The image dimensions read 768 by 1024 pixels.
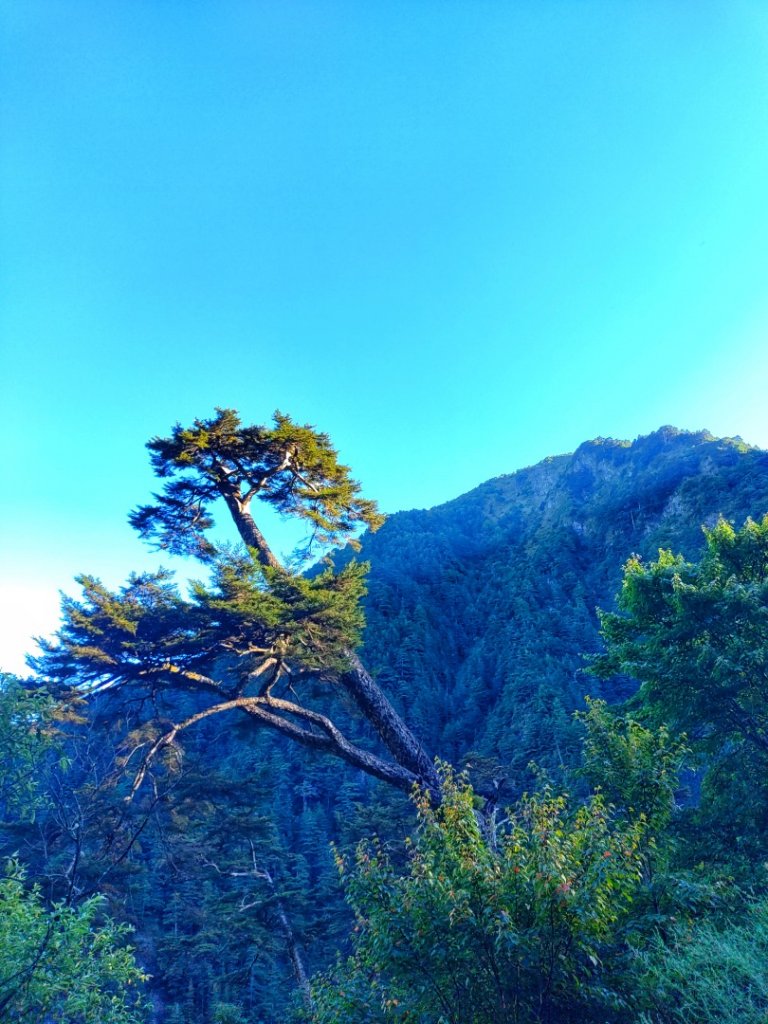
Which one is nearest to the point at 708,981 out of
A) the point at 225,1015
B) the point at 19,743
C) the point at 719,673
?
the point at 719,673

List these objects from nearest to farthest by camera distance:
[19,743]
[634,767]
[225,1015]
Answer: [19,743] → [634,767] → [225,1015]

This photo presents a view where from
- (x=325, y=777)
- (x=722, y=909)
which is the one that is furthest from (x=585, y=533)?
(x=722, y=909)

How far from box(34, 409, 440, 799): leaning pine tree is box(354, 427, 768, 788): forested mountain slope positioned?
2924 centimetres

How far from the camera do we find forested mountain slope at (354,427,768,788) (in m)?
42.2

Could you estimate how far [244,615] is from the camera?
7.95 meters

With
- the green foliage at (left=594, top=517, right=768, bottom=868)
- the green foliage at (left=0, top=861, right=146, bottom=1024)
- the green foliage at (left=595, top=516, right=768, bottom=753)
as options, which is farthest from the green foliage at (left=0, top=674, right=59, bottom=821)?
the green foliage at (left=595, top=516, right=768, bottom=753)

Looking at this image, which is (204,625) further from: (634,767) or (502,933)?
(634,767)

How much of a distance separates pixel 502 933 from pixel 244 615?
5364 mm

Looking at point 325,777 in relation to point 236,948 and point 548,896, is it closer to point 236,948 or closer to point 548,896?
point 236,948

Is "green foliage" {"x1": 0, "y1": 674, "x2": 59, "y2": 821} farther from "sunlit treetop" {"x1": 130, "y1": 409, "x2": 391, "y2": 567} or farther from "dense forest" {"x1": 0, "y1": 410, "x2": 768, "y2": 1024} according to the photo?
"sunlit treetop" {"x1": 130, "y1": 409, "x2": 391, "y2": 567}

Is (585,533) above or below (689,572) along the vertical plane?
above

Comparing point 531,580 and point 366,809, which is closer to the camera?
point 366,809

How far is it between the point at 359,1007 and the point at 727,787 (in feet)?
22.0

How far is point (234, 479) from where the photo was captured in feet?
33.9
